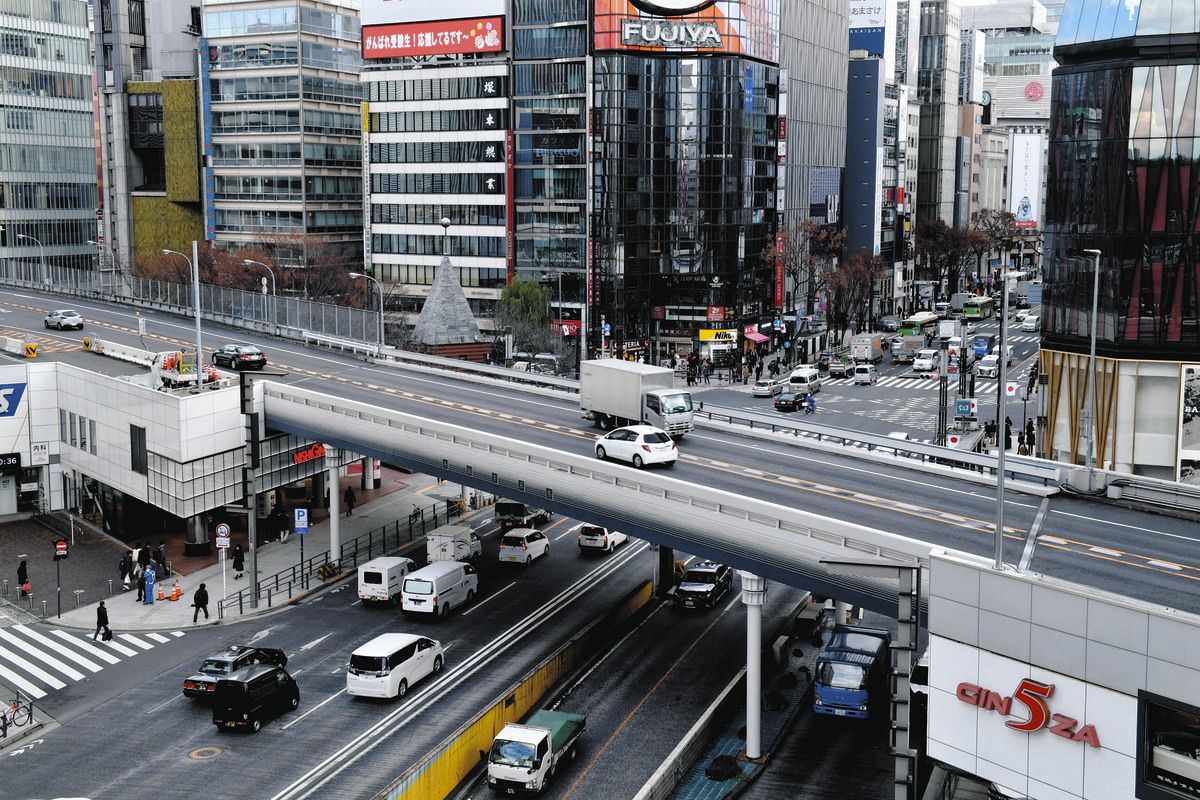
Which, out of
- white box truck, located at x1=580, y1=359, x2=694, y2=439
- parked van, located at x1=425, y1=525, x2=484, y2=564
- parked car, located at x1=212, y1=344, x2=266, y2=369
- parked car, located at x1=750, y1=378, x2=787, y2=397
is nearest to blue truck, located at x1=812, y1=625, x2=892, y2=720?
white box truck, located at x1=580, y1=359, x2=694, y2=439

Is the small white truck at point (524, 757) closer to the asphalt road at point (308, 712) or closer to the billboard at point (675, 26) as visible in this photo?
the asphalt road at point (308, 712)

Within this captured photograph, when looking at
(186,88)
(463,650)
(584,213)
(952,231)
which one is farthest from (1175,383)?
(952,231)

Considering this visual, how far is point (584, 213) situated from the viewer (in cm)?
12306

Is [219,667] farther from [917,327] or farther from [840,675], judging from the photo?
[917,327]

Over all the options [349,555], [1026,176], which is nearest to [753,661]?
[349,555]

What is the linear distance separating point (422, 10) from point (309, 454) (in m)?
72.1

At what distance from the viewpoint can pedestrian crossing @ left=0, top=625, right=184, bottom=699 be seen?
150ft

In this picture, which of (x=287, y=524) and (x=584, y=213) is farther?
(x=584, y=213)

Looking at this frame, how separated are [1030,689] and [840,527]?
916cm

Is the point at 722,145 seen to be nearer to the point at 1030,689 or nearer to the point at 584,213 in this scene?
the point at 584,213

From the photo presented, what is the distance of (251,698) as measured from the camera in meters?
40.5

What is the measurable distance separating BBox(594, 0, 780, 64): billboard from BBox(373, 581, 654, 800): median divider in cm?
7996

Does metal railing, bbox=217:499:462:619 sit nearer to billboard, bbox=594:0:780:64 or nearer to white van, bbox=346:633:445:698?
white van, bbox=346:633:445:698

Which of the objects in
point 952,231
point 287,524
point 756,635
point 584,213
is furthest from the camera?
point 952,231
